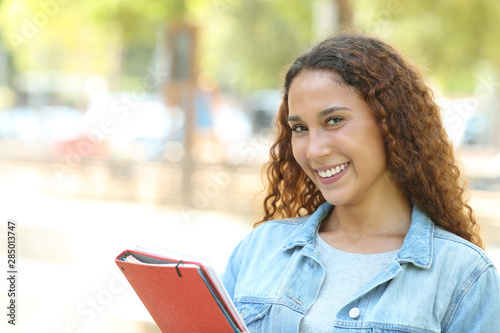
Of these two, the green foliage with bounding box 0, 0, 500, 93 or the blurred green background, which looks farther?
the green foliage with bounding box 0, 0, 500, 93

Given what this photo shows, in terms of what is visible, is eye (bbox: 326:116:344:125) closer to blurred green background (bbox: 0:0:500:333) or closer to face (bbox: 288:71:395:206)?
face (bbox: 288:71:395:206)

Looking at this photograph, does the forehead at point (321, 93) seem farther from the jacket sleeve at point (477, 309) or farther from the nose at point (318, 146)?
the jacket sleeve at point (477, 309)

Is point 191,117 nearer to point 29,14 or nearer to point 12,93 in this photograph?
point 29,14

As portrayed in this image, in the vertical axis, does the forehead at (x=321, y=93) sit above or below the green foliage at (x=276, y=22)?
below

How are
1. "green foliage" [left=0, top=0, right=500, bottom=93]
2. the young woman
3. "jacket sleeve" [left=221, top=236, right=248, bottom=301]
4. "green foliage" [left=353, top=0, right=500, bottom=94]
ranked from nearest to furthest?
the young woman → "jacket sleeve" [left=221, top=236, right=248, bottom=301] → "green foliage" [left=0, top=0, right=500, bottom=93] → "green foliage" [left=353, top=0, right=500, bottom=94]

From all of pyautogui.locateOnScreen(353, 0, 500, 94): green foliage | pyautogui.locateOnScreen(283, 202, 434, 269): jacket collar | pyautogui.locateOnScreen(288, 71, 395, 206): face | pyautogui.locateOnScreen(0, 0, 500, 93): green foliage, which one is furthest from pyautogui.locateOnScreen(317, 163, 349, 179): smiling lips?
pyautogui.locateOnScreen(353, 0, 500, 94): green foliage

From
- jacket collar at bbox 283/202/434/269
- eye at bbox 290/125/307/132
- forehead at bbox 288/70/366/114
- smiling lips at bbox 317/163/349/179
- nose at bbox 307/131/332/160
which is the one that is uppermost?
forehead at bbox 288/70/366/114

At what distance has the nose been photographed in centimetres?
171

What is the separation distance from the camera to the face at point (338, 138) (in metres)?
1.71

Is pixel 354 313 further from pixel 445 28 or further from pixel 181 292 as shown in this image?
pixel 445 28

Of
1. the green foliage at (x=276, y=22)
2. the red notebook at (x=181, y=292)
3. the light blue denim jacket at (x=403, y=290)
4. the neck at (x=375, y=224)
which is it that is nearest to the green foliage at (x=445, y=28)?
the green foliage at (x=276, y=22)

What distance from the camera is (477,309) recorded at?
1542 millimetres

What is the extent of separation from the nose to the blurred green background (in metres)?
0.44

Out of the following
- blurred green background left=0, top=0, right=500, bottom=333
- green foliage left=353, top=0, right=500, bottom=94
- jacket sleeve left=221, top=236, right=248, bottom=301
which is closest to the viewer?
jacket sleeve left=221, top=236, right=248, bottom=301
